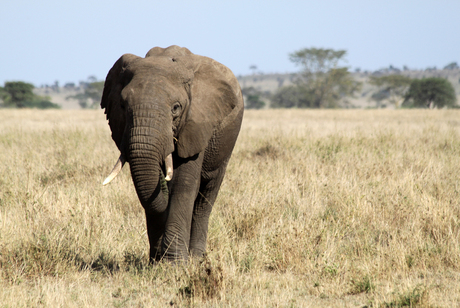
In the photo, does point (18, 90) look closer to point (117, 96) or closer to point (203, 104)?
point (117, 96)

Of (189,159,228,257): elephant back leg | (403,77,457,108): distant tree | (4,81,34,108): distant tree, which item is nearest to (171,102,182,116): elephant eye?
(189,159,228,257): elephant back leg

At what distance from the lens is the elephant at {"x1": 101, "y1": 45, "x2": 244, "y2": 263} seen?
3.54 m

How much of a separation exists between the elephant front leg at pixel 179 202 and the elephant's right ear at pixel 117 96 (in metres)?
0.55

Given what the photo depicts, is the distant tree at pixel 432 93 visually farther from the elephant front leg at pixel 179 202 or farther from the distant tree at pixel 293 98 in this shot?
the elephant front leg at pixel 179 202

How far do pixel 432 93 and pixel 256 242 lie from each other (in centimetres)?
4459

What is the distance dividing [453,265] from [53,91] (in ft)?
395

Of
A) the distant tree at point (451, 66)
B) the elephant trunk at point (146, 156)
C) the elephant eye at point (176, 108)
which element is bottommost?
the elephant trunk at point (146, 156)

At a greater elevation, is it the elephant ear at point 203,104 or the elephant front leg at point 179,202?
the elephant ear at point 203,104

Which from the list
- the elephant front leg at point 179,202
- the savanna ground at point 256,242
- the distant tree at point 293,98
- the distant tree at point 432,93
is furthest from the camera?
the distant tree at point 293,98

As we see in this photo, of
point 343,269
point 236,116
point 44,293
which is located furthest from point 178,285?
point 236,116

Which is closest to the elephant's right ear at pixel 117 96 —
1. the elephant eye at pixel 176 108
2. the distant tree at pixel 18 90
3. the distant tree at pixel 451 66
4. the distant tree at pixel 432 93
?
the elephant eye at pixel 176 108

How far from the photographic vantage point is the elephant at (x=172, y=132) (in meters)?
3.54

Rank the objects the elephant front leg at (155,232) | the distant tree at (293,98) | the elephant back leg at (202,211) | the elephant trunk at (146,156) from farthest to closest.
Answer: the distant tree at (293,98) < the elephant back leg at (202,211) < the elephant front leg at (155,232) < the elephant trunk at (146,156)

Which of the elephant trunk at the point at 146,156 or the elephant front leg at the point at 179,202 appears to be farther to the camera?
the elephant front leg at the point at 179,202
